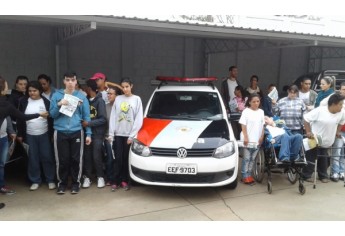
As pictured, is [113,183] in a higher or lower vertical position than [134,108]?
lower

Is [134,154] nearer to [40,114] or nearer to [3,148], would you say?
[40,114]

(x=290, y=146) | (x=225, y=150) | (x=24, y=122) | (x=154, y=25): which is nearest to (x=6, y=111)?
(x=24, y=122)

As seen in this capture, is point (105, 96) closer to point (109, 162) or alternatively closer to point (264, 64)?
point (109, 162)

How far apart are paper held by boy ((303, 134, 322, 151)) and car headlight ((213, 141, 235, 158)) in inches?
53.6

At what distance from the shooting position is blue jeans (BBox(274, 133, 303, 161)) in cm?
476

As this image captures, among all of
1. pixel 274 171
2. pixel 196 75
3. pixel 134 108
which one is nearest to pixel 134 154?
pixel 134 108

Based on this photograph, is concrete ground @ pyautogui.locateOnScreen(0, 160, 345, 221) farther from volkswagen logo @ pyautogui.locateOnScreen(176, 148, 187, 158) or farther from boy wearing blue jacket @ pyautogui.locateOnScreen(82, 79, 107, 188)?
volkswagen logo @ pyautogui.locateOnScreen(176, 148, 187, 158)

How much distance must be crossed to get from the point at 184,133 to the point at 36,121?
216 centimetres

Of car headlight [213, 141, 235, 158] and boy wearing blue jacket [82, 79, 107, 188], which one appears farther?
boy wearing blue jacket [82, 79, 107, 188]

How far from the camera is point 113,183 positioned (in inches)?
197

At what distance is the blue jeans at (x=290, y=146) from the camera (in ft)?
15.6

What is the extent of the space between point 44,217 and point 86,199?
0.69m

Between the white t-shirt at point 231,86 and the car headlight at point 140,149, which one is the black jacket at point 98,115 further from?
the white t-shirt at point 231,86

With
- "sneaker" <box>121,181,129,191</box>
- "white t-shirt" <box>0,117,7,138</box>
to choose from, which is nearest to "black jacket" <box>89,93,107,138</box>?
"sneaker" <box>121,181,129,191</box>
